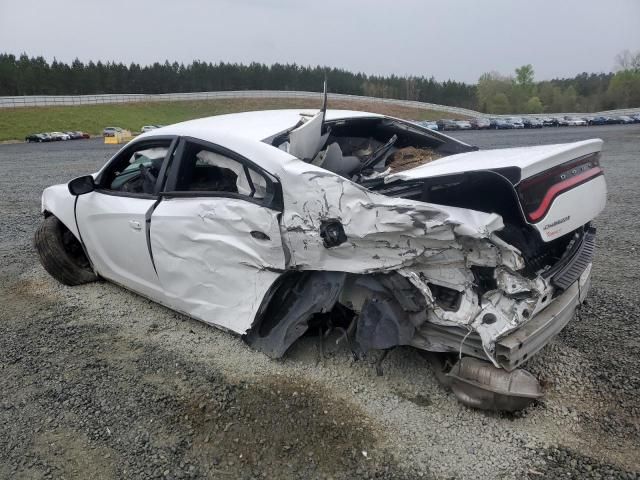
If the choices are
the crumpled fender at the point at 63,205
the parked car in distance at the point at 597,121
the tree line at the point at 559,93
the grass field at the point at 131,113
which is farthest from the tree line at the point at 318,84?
the crumpled fender at the point at 63,205

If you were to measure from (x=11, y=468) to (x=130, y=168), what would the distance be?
2467 millimetres

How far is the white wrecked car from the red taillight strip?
0.01 metres

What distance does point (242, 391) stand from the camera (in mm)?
2938

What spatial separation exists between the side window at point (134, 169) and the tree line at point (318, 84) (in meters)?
67.4

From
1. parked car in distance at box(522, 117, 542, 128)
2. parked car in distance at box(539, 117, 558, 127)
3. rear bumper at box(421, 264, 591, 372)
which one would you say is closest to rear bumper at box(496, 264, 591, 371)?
rear bumper at box(421, 264, 591, 372)

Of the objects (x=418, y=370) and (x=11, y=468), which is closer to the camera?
(x=11, y=468)

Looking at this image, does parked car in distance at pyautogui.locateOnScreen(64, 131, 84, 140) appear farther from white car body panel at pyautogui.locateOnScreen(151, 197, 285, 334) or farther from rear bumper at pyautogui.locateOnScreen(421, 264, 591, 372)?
rear bumper at pyautogui.locateOnScreen(421, 264, 591, 372)

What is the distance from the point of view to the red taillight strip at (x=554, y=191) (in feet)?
7.97

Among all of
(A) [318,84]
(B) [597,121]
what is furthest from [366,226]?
(A) [318,84]

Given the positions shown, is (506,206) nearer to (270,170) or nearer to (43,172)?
(270,170)

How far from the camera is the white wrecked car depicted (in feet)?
8.16

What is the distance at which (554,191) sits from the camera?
2537 millimetres

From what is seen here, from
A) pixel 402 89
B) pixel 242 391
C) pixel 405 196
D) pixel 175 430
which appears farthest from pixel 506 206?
pixel 402 89

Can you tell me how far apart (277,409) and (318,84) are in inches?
3264
